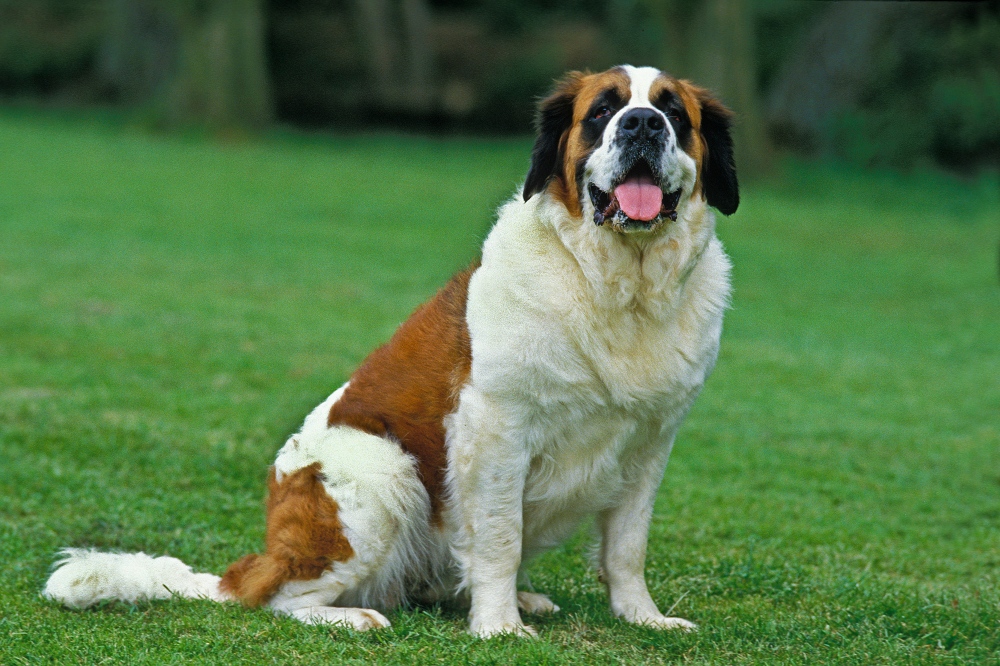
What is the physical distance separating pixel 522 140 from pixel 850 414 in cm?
2120

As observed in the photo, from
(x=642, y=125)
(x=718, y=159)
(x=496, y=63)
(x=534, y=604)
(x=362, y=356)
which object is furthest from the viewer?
(x=496, y=63)

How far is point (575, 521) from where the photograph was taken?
15.3 ft

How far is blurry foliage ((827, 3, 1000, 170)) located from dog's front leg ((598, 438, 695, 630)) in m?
22.5

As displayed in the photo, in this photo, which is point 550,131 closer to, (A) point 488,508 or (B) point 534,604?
(A) point 488,508

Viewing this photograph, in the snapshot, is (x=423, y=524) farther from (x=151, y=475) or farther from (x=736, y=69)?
(x=736, y=69)

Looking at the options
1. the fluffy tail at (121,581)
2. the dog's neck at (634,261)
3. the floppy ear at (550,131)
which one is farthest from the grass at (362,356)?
the dog's neck at (634,261)

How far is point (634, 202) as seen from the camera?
4.32 metres

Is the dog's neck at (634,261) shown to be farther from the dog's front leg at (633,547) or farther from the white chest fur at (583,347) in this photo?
the dog's front leg at (633,547)

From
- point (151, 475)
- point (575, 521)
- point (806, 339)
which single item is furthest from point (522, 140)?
point (575, 521)

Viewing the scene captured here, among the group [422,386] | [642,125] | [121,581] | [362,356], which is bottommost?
[362,356]

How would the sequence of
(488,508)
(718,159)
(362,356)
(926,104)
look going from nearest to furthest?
(488,508) → (718,159) → (362,356) → (926,104)

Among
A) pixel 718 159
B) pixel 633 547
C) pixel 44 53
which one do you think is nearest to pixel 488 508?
pixel 633 547

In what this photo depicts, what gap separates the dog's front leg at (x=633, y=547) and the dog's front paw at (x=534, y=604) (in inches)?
10.1

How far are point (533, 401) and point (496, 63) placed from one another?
27.8 m
